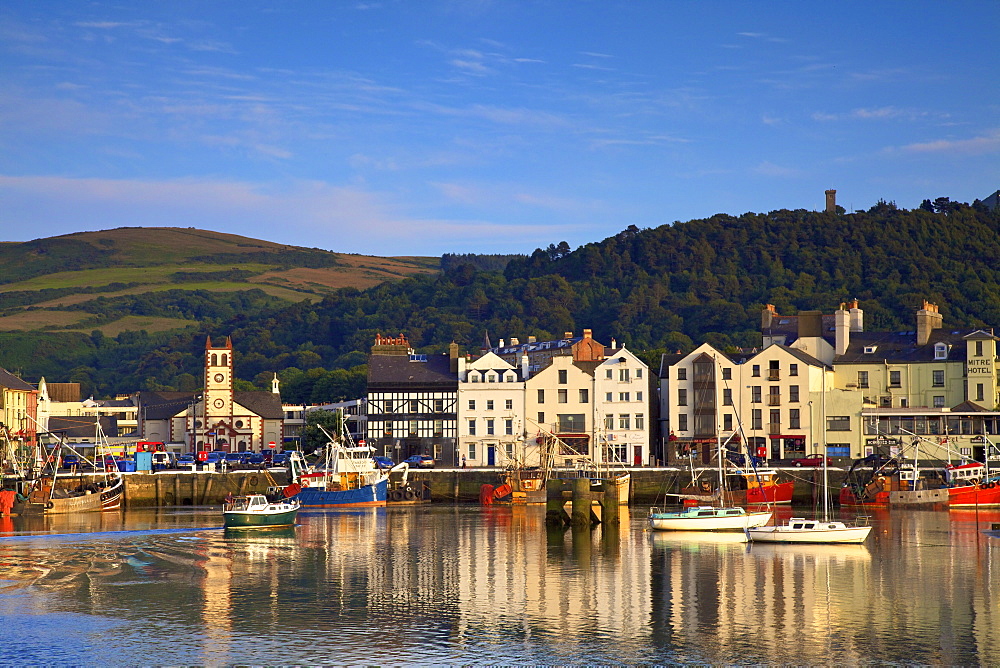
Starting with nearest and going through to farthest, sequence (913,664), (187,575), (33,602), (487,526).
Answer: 1. (913,664)
2. (33,602)
3. (187,575)
4. (487,526)

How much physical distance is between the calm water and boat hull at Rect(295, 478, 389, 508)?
1772cm

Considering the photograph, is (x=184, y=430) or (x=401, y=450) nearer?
(x=401, y=450)

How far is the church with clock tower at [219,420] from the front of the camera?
133750 millimetres

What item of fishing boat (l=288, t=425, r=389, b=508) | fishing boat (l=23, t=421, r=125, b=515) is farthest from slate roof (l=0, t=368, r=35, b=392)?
fishing boat (l=288, t=425, r=389, b=508)

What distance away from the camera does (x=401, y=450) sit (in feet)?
357

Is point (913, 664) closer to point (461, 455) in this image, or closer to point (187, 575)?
point (187, 575)

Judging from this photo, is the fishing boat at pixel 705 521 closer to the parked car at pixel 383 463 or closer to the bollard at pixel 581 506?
the bollard at pixel 581 506

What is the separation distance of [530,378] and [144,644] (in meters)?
72.4

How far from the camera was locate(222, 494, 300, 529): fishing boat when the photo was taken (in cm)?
6744

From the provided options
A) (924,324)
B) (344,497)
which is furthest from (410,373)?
(924,324)

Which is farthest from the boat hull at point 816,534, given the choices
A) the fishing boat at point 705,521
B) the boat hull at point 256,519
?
the boat hull at point 256,519

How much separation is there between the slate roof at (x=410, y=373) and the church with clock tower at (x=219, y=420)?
24496 millimetres

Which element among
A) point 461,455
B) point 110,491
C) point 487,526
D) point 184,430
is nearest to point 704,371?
point 461,455

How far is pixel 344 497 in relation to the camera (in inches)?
3401
